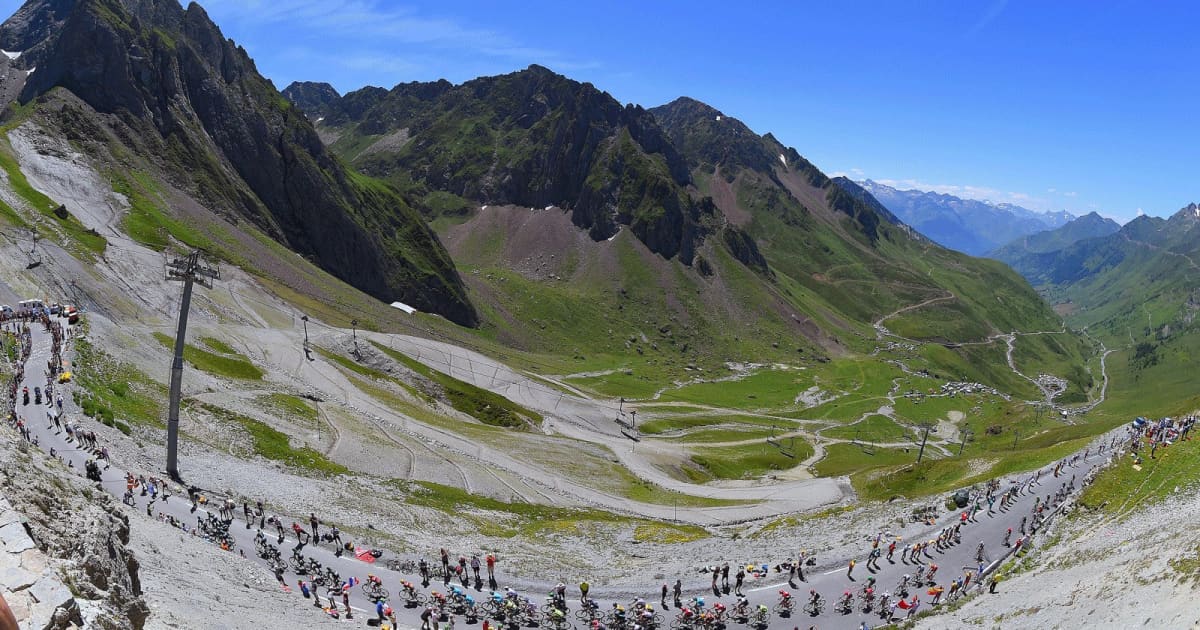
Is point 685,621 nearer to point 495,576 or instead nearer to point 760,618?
point 760,618

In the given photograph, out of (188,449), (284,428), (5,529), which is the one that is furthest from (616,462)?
(5,529)

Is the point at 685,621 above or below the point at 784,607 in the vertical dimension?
below

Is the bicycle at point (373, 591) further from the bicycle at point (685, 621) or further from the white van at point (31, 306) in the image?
the white van at point (31, 306)

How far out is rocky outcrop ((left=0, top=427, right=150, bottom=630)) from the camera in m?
16.9

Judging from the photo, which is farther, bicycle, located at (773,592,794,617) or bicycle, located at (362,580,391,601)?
bicycle, located at (773,592,794,617)

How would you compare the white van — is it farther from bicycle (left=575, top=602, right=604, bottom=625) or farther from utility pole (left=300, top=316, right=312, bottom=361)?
bicycle (left=575, top=602, right=604, bottom=625)

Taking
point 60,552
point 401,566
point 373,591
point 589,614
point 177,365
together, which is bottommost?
point 589,614

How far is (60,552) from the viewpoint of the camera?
21.6 meters

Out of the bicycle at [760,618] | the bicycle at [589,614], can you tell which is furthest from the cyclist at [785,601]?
the bicycle at [589,614]

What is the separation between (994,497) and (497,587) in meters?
50.2

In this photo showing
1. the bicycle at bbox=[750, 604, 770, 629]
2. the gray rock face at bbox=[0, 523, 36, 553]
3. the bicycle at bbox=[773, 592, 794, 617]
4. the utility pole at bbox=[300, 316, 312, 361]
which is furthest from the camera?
the utility pole at bbox=[300, 316, 312, 361]

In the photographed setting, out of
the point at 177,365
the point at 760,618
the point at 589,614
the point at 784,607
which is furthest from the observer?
the point at 177,365

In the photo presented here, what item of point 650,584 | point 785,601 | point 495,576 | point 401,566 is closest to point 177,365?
point 401,566

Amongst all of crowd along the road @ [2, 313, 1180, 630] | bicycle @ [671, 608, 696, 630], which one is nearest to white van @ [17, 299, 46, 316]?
crowd along the road @ [2, 313, 1180, 630]
